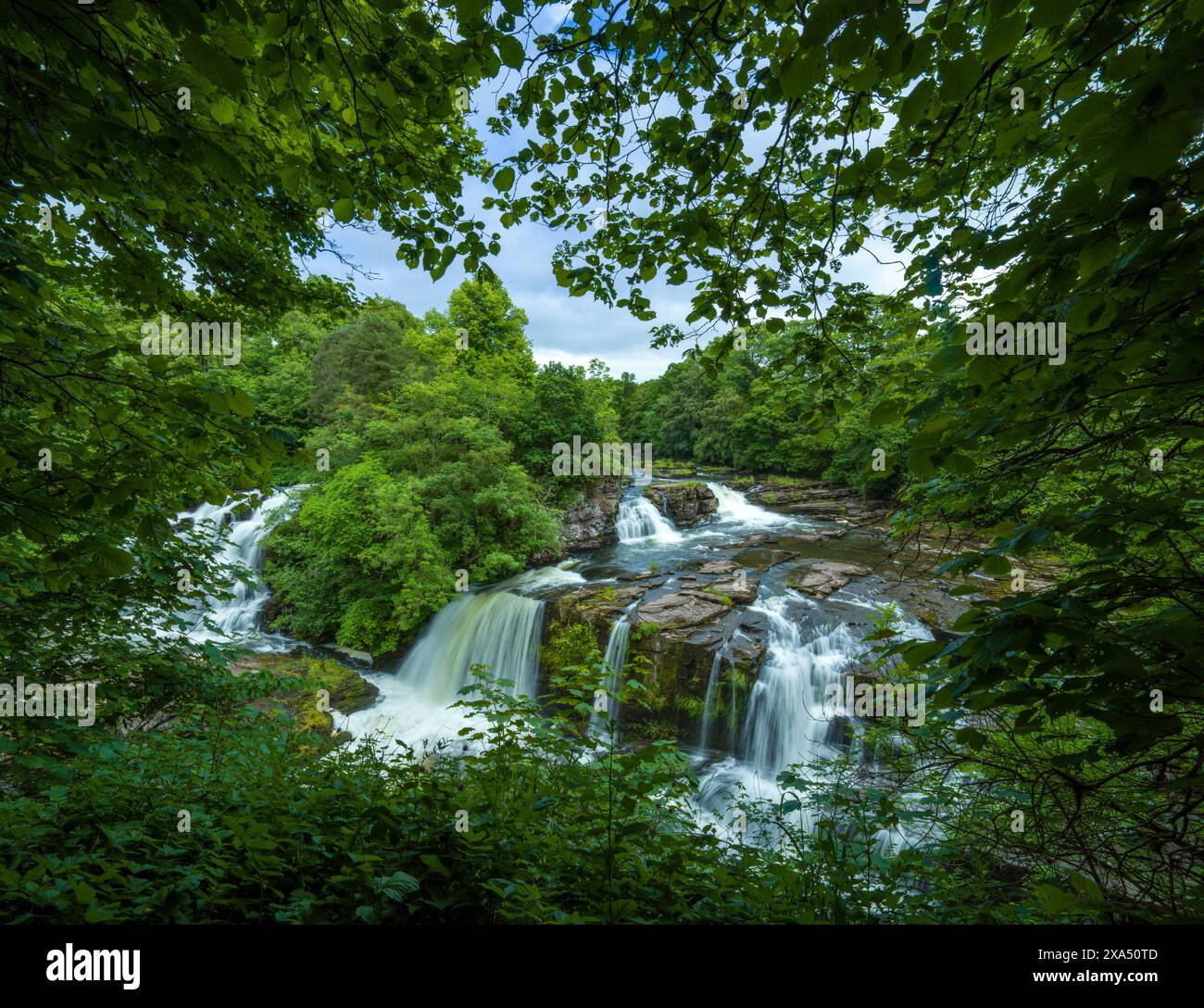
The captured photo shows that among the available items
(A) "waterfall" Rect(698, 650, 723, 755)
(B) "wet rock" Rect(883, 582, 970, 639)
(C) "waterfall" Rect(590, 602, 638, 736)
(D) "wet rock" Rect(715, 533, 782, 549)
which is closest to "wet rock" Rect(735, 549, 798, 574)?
(D) "wet rock" Rect(715, 533, 782, 549)

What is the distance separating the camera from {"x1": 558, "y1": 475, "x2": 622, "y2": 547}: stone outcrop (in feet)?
51.8

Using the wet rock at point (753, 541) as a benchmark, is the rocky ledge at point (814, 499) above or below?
above

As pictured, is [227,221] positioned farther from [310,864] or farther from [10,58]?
[310,864]

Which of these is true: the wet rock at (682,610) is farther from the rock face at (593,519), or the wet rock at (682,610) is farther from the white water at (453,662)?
the rock face at (593,519)

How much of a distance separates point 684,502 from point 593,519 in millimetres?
5116

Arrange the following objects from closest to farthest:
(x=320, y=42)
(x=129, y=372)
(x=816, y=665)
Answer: (x=320, y=42), (x=129, y=372), (x=816, y=665)

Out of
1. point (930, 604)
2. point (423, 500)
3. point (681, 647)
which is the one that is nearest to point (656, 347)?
point (681, 647)

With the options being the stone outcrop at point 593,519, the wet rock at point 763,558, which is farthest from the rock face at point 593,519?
the wet rock at point 763,558

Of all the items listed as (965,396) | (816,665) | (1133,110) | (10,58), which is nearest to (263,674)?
(10,58)

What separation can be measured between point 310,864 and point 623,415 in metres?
43.3

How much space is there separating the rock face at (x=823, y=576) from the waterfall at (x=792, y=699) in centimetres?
177

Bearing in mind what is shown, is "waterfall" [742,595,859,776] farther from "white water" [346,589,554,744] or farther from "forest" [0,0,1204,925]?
"white water" [346,589,554,744]

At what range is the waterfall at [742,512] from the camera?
755 inches

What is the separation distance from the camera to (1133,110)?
1.01m
